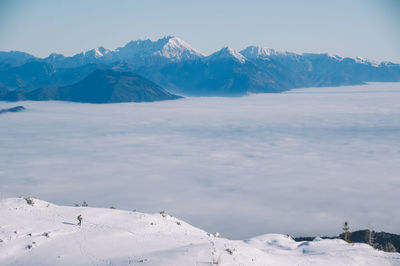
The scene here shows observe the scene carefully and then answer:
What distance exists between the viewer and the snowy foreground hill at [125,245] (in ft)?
91.4

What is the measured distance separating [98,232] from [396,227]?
109 m

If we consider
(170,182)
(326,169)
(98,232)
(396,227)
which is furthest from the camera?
(326,169)

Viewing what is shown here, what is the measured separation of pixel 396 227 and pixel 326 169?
86.3 metres

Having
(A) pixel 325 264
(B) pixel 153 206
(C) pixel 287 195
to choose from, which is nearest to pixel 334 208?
(C) pixel 287 195

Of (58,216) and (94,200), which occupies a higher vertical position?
(58,216)

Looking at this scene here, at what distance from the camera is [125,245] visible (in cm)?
3133

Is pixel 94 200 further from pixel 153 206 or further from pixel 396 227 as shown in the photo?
pixel 396 227

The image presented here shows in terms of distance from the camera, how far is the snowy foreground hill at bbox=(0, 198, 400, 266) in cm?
2786

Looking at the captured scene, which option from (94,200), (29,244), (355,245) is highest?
(29,244)

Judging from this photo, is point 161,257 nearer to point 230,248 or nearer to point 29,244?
point 230,248

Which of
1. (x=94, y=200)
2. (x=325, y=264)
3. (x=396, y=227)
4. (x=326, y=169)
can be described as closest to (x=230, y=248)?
(x=325, y=264)

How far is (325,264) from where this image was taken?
31.7m

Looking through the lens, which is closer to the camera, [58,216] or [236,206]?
[58,216]

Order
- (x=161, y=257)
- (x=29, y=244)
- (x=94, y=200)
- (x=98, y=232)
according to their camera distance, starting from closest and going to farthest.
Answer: (x=161, y=257)
(x=29, y=244)
(x=98, y=232)
(x=94, y=200)
